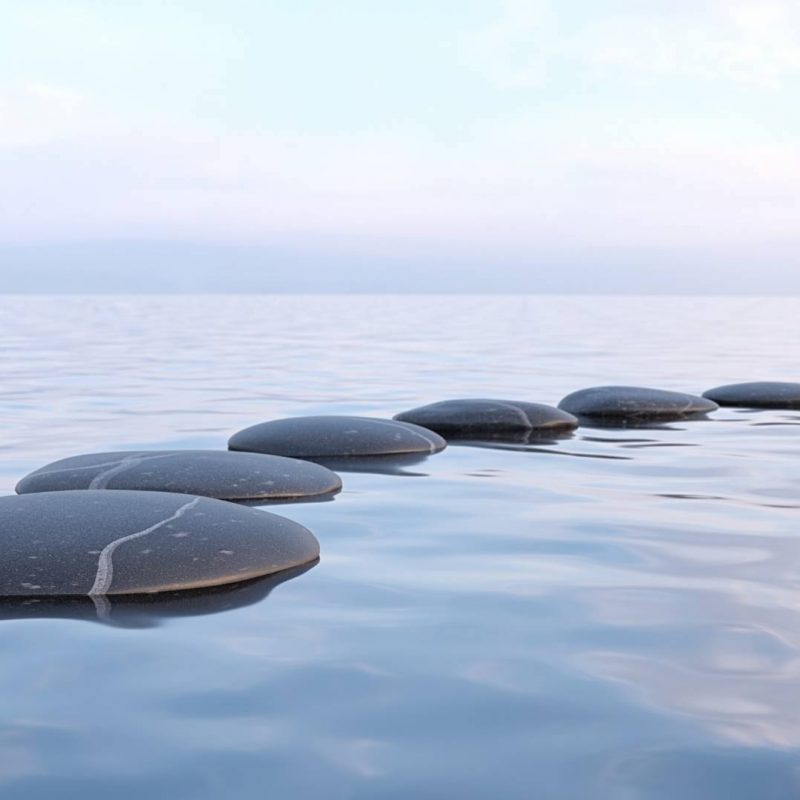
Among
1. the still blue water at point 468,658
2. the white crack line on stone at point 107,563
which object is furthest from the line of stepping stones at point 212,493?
the still blue water at point 468,658

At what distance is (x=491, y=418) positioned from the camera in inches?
424

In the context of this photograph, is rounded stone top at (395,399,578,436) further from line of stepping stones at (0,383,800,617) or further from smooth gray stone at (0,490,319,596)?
smooth gray stone at (0,490,319,596)

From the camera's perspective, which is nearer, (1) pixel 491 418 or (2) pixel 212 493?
(2) pixel 212 493

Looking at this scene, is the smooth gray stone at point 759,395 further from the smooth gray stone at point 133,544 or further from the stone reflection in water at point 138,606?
the stone reflection in water at point 138,606

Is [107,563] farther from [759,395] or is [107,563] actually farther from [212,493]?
[759,395]

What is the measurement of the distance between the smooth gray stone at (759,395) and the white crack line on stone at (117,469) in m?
7.65

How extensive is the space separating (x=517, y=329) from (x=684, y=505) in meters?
32.3

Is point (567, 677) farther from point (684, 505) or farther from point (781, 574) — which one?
point (684, 505)

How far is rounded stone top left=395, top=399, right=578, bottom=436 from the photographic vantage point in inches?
423

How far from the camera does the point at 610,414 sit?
12.1 m

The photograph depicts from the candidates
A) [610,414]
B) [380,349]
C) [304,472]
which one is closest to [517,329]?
[380,349]

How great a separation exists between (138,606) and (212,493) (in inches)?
97.5

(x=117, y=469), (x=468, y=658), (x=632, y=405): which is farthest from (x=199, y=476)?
(x=632, y=405)

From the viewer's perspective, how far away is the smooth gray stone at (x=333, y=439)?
9.02 meters
